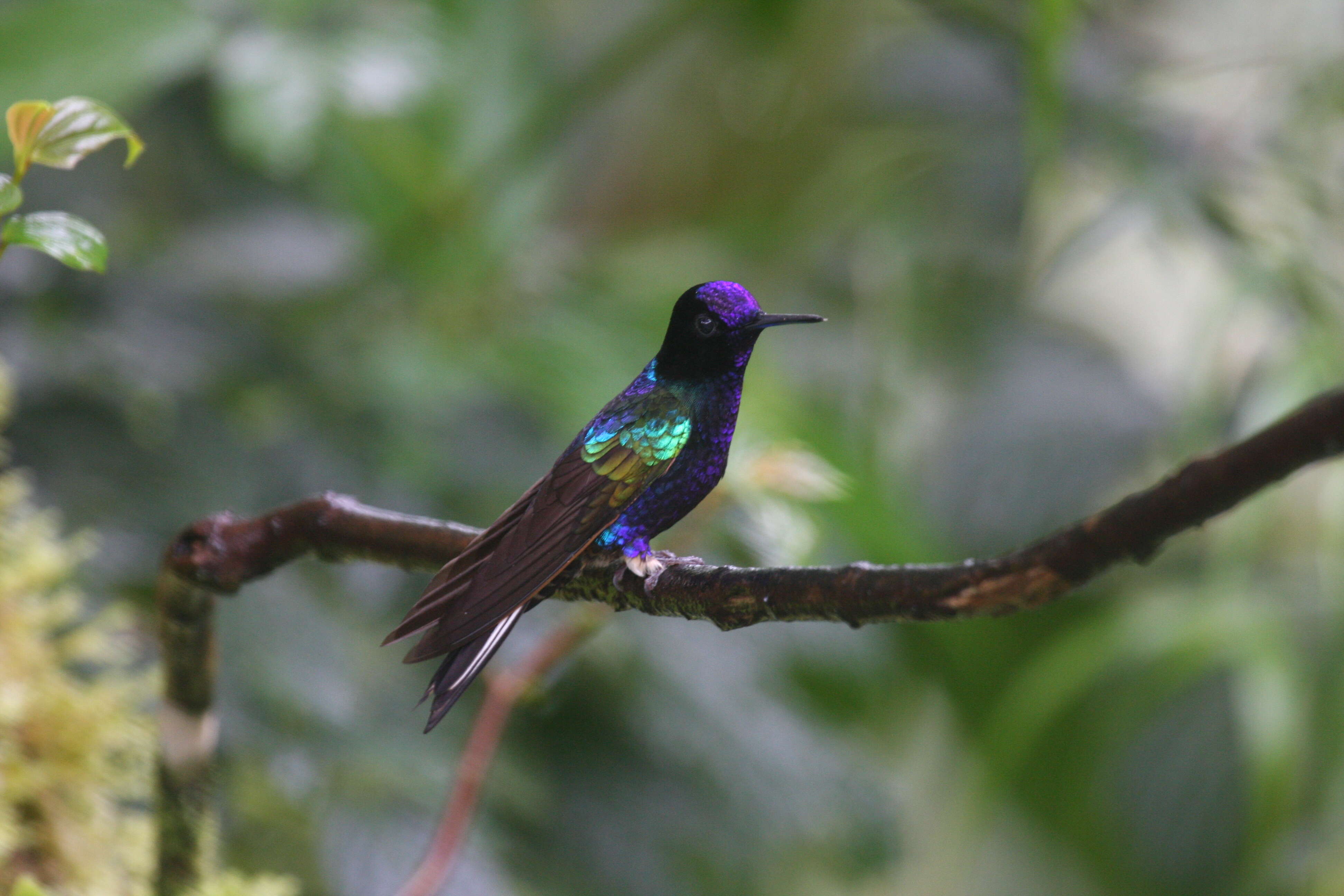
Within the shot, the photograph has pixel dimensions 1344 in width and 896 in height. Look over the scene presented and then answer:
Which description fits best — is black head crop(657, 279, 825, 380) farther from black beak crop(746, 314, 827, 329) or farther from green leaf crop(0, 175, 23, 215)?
green leaf crop(0, 175, 23, 215)

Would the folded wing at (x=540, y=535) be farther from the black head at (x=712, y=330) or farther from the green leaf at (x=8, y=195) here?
the green leaf at (x=8, y=195)

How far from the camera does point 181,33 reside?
4.22 ft

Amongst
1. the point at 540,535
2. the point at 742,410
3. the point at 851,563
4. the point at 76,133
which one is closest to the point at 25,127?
the point at 76,133

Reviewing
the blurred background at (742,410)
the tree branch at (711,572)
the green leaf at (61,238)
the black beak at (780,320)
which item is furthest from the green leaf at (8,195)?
the blurred background at (742,410)

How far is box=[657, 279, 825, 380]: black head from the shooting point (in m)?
0.57

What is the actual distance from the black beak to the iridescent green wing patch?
0.22 ft

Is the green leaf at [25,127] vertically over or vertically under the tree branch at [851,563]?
over

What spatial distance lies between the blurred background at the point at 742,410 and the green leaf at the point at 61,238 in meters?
0.51

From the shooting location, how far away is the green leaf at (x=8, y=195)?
429 millimetres

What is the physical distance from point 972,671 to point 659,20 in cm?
122

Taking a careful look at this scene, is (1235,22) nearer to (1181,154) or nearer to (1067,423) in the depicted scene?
(1181,154)

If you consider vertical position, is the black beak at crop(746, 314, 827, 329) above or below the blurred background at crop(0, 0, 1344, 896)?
below

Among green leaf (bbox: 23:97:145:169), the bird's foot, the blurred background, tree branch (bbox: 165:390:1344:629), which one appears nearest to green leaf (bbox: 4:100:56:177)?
green leaf (bbox: 23:97:145:169)

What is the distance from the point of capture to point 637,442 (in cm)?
58
